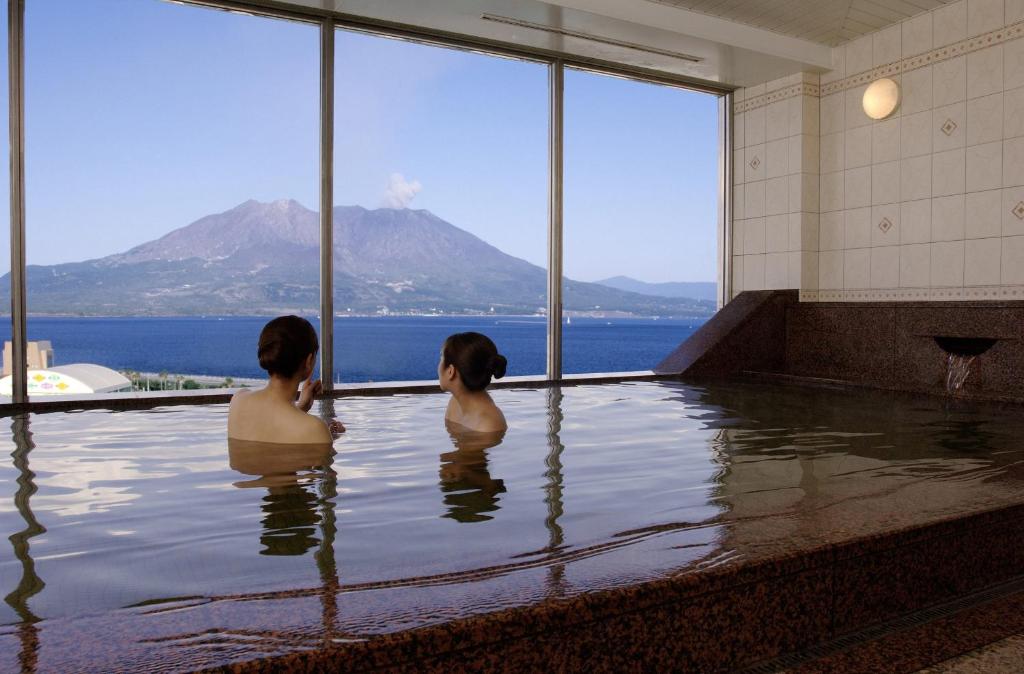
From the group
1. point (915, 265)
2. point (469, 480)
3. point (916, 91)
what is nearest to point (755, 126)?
point (916, 91)

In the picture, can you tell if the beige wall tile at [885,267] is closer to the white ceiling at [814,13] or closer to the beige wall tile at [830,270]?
the beige wall tile at [830,270]

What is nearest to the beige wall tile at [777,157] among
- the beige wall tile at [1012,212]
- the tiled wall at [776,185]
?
the tiled wall at [776,185]

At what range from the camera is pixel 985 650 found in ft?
5.49

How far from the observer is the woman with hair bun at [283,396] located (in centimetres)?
292

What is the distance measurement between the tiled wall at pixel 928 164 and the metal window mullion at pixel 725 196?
0.31 m

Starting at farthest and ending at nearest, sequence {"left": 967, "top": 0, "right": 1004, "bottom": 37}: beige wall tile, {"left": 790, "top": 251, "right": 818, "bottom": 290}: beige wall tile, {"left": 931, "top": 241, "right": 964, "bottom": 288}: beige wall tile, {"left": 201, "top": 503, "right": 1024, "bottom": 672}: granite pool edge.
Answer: {"left": 790, "top": 251, "right": 818, "bottom": 290}: beige wall tile → {"left": 931, "top": 241, "right": 964, "bottom": 288}: beige wall tile → {"left": 967, "top": 0, "right": 1004, "bottom": 37}: beige wall tile → {"left": 201, "top": 503, "right": 1024, "bottom": 672}: granite pool edge

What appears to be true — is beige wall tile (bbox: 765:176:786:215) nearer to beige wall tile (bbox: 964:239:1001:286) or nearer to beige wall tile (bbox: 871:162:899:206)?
beige wall tile (bbox: 871:162:899:206)

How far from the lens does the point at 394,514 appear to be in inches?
83.8

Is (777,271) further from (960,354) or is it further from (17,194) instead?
(17,194)

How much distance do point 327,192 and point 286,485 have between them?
351cm

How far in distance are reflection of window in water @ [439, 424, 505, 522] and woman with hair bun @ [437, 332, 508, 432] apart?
110 millimetres

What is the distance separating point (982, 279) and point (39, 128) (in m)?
50.5

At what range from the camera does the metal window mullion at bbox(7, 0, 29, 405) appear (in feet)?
15.4

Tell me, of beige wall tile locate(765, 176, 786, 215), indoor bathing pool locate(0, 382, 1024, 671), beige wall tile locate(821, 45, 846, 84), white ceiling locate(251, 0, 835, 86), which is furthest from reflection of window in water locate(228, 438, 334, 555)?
beige wall tile locate(821, 45, 846, 84)
